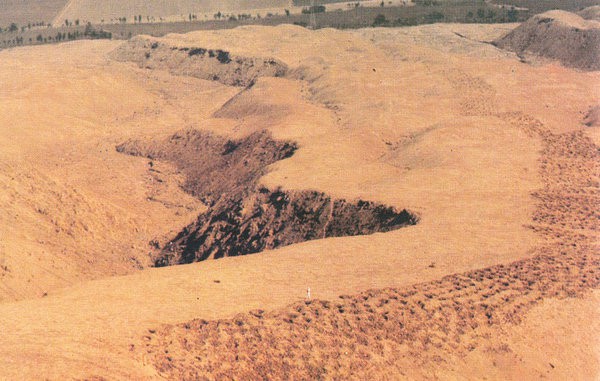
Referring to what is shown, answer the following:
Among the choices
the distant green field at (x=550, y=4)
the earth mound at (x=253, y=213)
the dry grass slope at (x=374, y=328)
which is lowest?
the earth mound at (x=253, y=213)

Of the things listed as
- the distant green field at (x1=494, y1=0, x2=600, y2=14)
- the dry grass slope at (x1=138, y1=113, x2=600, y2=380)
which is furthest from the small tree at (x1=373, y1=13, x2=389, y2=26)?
the dry grass slope at (x1=138, y1=113, x2=600, y2=380)

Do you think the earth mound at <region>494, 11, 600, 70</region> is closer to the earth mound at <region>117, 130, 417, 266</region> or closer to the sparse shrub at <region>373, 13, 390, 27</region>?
the sparse shrub at <region>373, 13, 390, 27</region>

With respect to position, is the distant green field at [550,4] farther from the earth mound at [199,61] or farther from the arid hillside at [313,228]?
the earth mound at [199,61]

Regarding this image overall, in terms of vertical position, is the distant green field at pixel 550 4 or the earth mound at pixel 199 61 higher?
the distant green field at pixel 550 4

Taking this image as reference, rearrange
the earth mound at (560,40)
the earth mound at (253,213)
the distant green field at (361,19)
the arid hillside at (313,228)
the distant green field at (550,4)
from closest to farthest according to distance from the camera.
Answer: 1. the arid hillside at (313,228)
2. the earth mound at (253,213)
3. the earth mound at (560,40)
4. the distant green field at (550,4)
5. the distant green field at (361,19)

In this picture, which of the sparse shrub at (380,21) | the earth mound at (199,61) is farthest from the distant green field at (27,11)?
the sparse shrub at (380,21)

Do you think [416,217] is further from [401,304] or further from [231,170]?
[231,170]

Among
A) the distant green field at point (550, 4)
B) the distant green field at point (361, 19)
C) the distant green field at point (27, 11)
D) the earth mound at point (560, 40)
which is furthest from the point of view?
the distant green field at point (27, 11)
